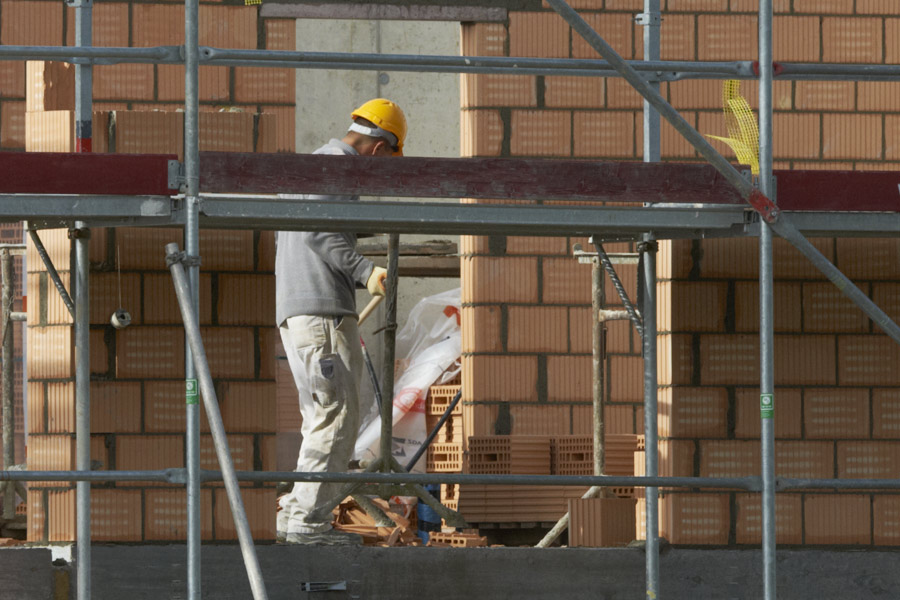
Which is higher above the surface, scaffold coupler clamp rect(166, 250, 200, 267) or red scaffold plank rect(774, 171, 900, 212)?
red scaffold plank rect(774, 171, 900, 212)

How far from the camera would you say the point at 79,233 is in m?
5.58

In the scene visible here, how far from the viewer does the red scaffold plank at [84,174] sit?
193 inches

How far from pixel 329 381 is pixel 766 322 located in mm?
2026

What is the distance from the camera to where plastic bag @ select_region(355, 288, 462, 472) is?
9883mm

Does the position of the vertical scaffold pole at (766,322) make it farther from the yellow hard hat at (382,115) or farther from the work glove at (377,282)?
the yellow hard hat at (382,115)

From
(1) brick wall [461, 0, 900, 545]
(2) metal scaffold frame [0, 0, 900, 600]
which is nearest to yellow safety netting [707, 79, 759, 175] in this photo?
(2) metal scaffold frame [0, 0, 900, 600]

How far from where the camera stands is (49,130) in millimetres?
6000

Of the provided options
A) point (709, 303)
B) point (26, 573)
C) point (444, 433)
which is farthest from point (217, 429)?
point (444, 433)

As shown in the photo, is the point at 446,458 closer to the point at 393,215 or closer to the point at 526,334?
the point at 526,334

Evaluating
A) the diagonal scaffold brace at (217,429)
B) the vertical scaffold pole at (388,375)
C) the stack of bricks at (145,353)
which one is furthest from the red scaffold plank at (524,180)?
the vertical scaffold pole at (388,375)

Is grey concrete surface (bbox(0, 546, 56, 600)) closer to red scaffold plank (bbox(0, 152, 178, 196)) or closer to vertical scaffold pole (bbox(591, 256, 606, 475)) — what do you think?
red scaffold plank (bbox(0, 152, 178, 196))

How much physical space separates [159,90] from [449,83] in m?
6.50

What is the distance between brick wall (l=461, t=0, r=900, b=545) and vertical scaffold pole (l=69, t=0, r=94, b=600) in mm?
2287

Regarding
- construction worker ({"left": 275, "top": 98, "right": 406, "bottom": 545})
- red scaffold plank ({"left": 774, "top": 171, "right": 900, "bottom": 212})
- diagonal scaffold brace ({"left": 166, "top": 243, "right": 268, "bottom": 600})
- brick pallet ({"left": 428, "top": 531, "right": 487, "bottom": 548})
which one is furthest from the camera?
brick pallet ({"left": 428, "top": 531, "right": 487, "bottom": 548})
